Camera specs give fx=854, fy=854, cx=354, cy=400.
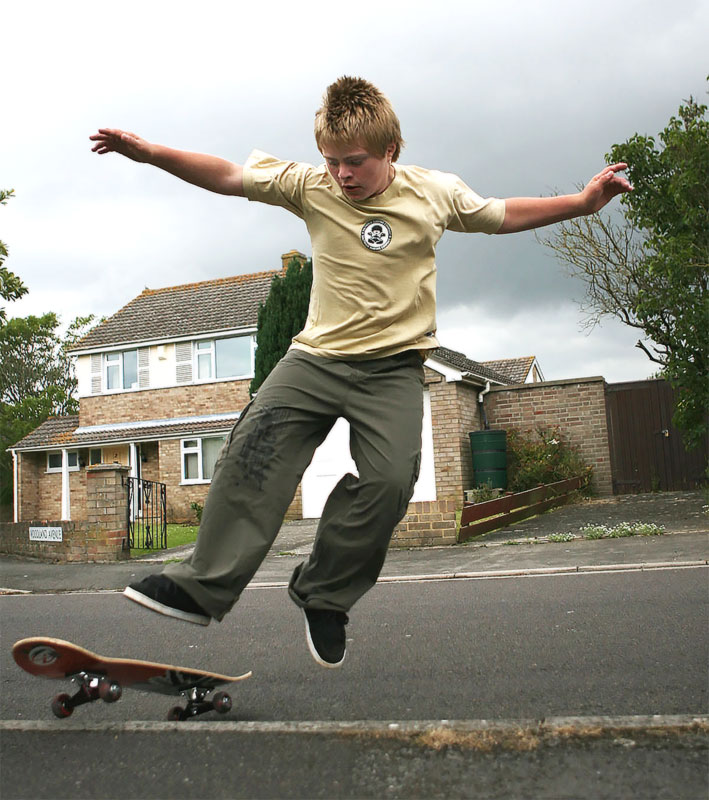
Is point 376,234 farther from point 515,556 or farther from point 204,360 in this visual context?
point 204,360

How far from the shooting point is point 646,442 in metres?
19.5

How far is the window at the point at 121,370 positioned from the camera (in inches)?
1156

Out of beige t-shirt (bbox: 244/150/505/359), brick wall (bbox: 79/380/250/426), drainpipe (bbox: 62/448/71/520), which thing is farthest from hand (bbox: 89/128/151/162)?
drainpipe (bbox: 62/448/71/520)

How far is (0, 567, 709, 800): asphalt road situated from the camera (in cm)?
229

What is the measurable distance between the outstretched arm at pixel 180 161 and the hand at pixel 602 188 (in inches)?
56.4

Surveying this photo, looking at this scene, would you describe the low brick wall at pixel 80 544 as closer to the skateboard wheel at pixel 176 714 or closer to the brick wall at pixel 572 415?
the brick wall at pixel 572 415

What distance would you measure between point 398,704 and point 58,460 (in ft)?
101

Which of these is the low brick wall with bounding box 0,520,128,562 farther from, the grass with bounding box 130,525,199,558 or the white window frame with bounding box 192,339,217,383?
the white window frame with bounding box 192,339,217,383

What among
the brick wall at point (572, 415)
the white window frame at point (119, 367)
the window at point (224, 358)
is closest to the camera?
the brick wall at point (572, 415)

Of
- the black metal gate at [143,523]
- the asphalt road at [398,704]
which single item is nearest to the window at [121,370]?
the black metal gate at [143,523]

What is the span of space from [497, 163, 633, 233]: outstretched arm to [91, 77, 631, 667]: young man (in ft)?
1.05

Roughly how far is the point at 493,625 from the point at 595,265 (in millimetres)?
19534

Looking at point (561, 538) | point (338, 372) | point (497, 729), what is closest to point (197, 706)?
point (497, 729)

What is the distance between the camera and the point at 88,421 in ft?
98.5
